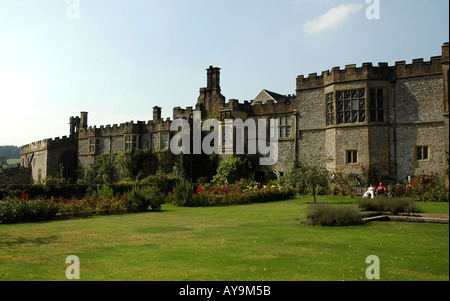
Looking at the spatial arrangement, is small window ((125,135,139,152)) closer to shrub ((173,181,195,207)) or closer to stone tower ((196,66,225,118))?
stone tower ((196,66,225,118))

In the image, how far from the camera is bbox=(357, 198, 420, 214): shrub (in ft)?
42.9

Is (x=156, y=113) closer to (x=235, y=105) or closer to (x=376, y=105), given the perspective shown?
(x=235, y=105)

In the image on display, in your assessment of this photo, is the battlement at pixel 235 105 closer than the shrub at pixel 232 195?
No

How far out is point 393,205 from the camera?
43.2 ft

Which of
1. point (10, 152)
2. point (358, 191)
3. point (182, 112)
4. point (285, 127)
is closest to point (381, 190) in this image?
point (358, 191)

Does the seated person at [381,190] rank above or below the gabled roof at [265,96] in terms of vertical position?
below

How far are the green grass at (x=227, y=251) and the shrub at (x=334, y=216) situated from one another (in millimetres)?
478

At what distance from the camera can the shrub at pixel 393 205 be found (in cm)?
1308

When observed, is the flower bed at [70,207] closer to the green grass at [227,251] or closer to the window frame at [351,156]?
the green grass at [227,251]

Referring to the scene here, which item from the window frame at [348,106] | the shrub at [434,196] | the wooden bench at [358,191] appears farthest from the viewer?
the window frame at [348,106]

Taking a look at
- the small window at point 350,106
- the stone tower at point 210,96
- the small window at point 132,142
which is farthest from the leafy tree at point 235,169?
the small window at point 132,142

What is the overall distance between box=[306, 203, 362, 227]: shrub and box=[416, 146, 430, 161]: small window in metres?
14.8

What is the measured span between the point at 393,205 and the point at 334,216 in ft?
9.49
